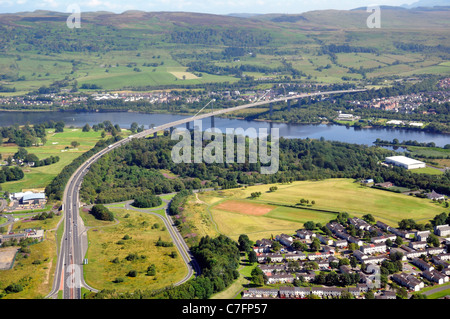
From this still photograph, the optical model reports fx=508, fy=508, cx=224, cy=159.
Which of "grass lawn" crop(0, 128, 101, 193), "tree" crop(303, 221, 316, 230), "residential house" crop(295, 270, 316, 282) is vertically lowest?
"grass lawn" crop(0, 128, 101, 193)

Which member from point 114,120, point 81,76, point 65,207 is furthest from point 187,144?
point 81,76

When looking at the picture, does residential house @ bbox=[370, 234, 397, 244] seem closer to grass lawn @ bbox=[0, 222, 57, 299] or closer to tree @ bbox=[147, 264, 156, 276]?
tree @ bbox=[147, 264, 156, 276]

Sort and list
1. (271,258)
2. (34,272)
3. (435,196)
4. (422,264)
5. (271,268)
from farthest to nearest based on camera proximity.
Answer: (435,196), (271,258), (422,264), (271,268), (34,272)

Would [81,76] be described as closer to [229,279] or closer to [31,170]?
[31,170]

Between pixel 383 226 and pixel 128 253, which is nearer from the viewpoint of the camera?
pixel 128 253

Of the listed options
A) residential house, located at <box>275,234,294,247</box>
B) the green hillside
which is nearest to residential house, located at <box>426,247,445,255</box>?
residential house, located at <box>275,234,294,247</box>

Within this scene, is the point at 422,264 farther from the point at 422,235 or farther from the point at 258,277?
the point at 258,277

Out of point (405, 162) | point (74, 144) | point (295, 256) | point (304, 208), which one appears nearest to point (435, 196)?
point (304, 208)
